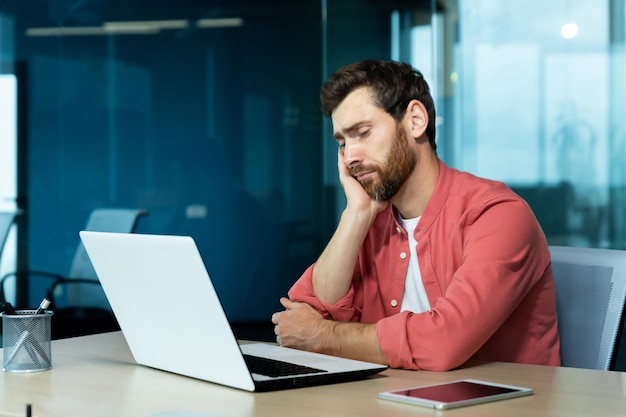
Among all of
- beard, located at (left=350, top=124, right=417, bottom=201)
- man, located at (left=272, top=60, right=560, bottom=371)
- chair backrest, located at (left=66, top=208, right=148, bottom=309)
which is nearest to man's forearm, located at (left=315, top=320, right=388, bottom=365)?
man, located at (left=272, top=60, right=560, bottom=371)

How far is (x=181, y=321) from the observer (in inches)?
63.0

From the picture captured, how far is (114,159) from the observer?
5.41 metres

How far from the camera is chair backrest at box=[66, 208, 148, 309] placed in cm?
A: 427

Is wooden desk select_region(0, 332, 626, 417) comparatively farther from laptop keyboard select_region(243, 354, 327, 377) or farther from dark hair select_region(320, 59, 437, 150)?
dark hair select_region(320, 59, 437, 150)

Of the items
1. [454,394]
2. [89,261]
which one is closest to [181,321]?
[454,394]

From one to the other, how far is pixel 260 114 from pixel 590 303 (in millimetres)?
3666

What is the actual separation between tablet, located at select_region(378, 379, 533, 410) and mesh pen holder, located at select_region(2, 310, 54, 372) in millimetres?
655

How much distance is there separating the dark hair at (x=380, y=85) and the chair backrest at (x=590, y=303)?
52 centimetres

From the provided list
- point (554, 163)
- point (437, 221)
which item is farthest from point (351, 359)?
point (554, 163)

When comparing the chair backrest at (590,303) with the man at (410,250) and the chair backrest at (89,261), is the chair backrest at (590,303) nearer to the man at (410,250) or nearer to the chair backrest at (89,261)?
the man at (410,250)

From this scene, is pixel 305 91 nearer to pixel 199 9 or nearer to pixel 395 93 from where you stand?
pixel 199 9

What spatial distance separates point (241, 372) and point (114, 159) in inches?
160

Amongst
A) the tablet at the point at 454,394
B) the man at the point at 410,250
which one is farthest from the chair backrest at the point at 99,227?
the tablet at the point at 454,394

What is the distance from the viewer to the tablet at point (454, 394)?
4.73 feet
